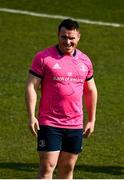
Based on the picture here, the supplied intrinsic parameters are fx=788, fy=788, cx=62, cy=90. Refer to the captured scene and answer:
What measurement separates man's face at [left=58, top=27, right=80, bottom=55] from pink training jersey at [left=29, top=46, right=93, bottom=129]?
0.29ft

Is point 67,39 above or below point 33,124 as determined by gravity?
above

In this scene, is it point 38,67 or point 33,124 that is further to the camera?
point 38,67

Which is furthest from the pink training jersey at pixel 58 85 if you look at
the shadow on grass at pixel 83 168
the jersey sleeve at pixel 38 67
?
the shadow on grass at pixel 83 168

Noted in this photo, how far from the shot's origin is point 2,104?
17.7m

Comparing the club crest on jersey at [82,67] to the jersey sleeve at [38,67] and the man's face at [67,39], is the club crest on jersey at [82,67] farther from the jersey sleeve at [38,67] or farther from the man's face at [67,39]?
the jersey sleeve at [38,67]

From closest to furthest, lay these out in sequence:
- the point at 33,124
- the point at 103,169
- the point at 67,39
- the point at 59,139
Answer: the point at 33,124 < the point at 67,39 < the point at 59,139 < the point at 103,169

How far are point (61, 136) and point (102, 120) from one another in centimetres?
691

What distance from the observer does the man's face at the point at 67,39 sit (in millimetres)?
9383

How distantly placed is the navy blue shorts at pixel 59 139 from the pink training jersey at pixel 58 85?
66 millimetres

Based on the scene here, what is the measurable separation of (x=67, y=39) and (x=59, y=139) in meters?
1.21

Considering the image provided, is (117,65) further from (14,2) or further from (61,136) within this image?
(61,136)

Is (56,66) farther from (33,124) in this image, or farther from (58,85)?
(33,124)

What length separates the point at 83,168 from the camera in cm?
1273

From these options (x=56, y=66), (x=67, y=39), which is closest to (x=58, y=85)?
(x=56, y=66)
